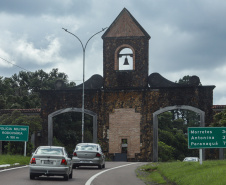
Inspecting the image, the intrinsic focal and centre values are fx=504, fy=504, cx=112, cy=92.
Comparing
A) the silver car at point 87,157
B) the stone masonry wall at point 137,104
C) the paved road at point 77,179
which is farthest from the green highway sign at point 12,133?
the stone masonry wall at point 137,104

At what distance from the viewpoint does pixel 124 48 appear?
157 ft

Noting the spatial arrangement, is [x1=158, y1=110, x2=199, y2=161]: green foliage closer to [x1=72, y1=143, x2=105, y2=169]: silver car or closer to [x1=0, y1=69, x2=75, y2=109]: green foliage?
[x1=0, y1=69, x2=75, y2=109]: green foliage

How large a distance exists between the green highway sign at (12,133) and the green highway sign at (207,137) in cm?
1436

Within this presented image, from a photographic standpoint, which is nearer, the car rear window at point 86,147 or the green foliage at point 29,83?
the car rear window at point 86,147

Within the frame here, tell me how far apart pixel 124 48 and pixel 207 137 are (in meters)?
25.7

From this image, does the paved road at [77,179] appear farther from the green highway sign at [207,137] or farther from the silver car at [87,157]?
the silver car at [87,157]

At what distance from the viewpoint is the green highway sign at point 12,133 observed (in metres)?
33.4

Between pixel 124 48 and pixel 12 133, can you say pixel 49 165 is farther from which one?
pixel 124 48

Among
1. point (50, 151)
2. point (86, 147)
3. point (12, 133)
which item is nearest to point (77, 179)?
point (50, 151)

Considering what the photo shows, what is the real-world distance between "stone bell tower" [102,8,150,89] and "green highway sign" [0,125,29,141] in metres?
15.4

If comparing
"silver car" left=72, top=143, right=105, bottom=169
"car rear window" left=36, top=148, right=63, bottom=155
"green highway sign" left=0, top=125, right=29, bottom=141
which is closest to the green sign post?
"green highway sign" left=0, top=125, right=29, bottom=141

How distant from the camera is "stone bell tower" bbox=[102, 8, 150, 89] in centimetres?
4706

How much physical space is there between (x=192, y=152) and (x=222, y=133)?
6059cm

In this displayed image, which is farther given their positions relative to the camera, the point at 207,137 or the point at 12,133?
the point at 12,133
